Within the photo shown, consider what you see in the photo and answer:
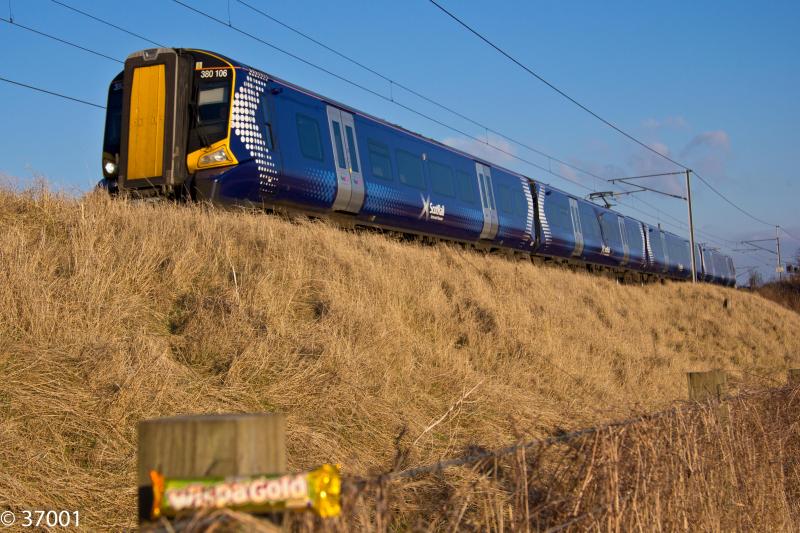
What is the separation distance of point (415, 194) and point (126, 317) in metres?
10.3

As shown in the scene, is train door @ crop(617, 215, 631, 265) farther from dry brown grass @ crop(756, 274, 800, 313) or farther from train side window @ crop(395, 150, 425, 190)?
dry brown grass @ crop(756, 274, 800, 313)

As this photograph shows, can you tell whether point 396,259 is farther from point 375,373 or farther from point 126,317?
point 126,317

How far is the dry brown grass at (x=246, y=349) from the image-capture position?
5500 millimetres

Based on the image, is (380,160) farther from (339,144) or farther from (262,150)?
(262,150)

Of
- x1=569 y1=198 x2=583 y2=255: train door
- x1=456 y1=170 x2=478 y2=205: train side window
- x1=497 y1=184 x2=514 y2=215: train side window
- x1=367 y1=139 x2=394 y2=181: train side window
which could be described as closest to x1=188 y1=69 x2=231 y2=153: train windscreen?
x1=367 y1=139 x2=394 y2=181: train side window

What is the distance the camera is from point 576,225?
91.6 ft

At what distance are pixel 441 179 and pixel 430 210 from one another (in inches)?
54.0

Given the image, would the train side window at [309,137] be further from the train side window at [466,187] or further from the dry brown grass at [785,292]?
the dry brown grass at [785,292]

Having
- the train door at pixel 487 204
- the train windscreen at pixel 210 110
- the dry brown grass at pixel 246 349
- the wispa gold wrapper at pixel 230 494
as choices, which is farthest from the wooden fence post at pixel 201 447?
the train door at pixel 487 204

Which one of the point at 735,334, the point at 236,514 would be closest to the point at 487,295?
the point at 236,514

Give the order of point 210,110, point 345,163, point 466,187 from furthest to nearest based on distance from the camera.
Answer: point 466,187 → point 345,163 → point 210,110

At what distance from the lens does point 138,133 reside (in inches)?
512

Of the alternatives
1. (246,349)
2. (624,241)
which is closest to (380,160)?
(246,349)

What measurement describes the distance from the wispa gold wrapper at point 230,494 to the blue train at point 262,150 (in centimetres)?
886
